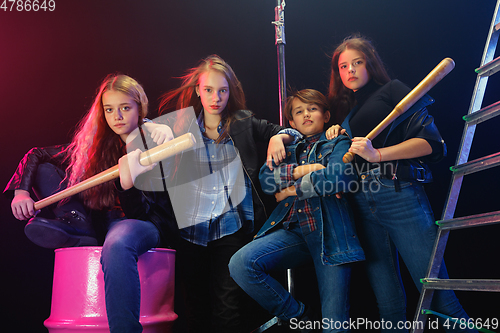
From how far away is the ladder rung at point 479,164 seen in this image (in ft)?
5.13

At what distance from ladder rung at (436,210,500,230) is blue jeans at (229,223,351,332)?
0.51 metres

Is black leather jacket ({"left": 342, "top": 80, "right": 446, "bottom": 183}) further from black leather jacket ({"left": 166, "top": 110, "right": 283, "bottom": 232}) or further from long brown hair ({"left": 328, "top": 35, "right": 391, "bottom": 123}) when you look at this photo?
black leather jacket ({"left": 166, "top": 110, "right": 283, "bottom": 232})

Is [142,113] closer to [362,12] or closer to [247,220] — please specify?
[247,220]

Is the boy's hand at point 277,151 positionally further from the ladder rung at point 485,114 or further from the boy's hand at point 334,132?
the ladder rung at point 485,114

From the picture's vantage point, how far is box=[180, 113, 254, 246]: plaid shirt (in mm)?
2396

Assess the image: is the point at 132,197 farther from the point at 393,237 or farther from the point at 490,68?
the point at 490,68

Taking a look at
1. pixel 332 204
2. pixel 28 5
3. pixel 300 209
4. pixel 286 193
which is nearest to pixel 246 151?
pixel 286 193

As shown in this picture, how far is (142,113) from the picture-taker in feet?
8.37

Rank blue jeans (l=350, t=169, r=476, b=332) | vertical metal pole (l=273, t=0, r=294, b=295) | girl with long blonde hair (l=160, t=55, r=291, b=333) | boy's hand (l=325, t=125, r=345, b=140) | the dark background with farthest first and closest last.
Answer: vertical metal pole (l=273, t=0, r=294, b=295) < the dark background < girl with long blonde hair (l=160, t=55, r=291, b=333) < boy's hand (l=325, t=125, r=345, b=140) < blue jeans (l=350, t=169, r=476, b=332)

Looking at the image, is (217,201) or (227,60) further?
(227,60)

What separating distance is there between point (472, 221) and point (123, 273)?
5.02 ft

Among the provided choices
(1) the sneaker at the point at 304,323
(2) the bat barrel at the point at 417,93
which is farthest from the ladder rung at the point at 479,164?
(1) the sneaker at the point at 304,323

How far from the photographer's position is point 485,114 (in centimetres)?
170

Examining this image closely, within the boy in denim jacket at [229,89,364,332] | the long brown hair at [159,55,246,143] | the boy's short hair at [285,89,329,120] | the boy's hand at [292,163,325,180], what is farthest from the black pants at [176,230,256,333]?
the boy's short hair at [285,89,329,120]
